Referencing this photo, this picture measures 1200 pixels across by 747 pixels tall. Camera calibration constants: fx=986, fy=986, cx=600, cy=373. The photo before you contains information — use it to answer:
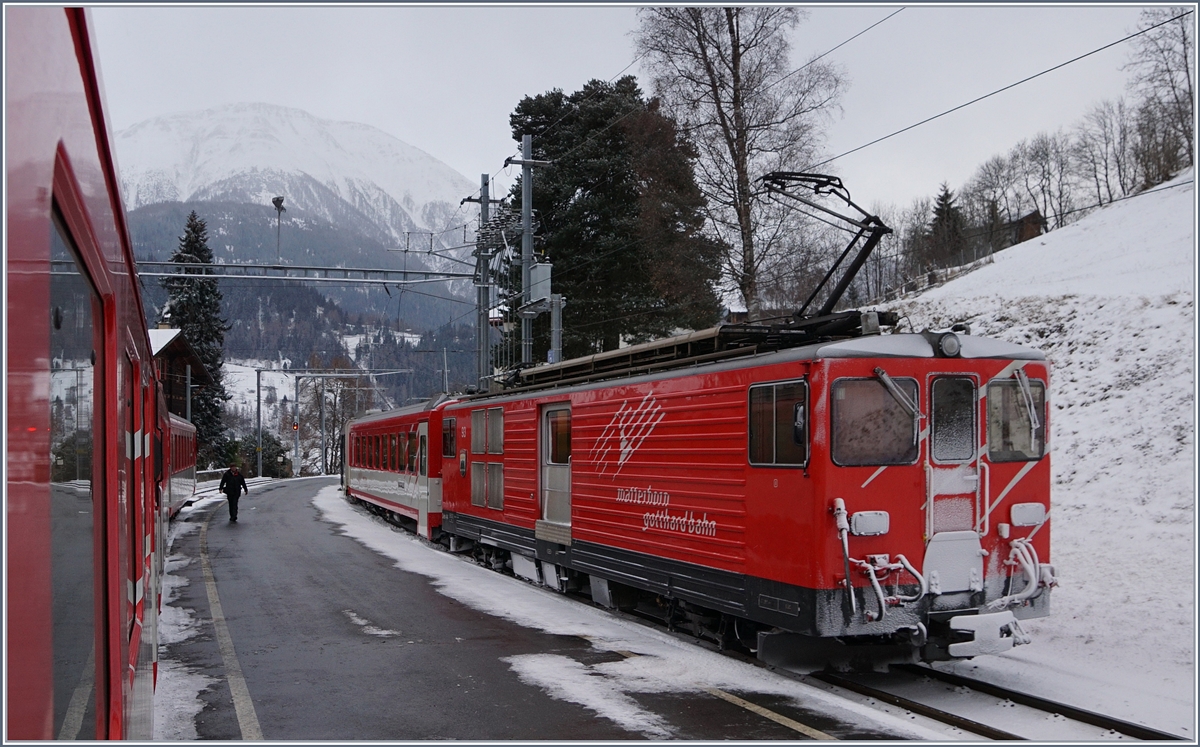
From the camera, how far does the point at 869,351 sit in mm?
8008

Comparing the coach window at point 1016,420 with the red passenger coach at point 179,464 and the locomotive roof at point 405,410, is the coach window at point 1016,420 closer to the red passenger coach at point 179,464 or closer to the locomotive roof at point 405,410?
the locomotive roof at point 405,410

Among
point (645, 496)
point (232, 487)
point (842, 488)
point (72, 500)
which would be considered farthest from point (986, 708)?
point (232, 487)

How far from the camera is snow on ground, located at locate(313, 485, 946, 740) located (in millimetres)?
7348

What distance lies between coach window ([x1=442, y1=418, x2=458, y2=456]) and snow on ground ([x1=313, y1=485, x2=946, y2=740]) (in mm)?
3969

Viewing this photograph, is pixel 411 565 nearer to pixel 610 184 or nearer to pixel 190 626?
pixel 190 626

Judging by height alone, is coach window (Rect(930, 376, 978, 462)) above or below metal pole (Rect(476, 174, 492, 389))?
below

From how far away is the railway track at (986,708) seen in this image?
265 inches

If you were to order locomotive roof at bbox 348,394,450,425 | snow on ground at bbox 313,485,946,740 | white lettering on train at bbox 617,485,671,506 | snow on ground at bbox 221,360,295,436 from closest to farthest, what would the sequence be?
snow on ground at bbox 313,485,946,740 < white lettering on train at bbox 617,485,671,506 < locomotive roof at bbox 348,394,450,425 < snow on ground at bbox 221,360,295,436

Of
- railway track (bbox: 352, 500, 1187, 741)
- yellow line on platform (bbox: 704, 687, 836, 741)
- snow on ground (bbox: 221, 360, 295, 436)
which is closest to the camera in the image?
railway track (bbox: 352, 500, 1187, 741)

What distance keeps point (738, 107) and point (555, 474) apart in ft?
37.3

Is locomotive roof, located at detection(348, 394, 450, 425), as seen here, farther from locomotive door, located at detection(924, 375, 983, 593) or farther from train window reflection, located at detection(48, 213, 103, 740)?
train window reflection, located at detection(48, 213, 103, 740)

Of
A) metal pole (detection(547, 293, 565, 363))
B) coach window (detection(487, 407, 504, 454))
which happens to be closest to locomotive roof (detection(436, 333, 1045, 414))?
coach window (detection(487, 407, 504, 454))

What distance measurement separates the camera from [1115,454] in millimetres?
15133

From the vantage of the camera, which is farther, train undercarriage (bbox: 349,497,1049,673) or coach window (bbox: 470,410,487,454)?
coach window (bbox: 470,410,487,454)
